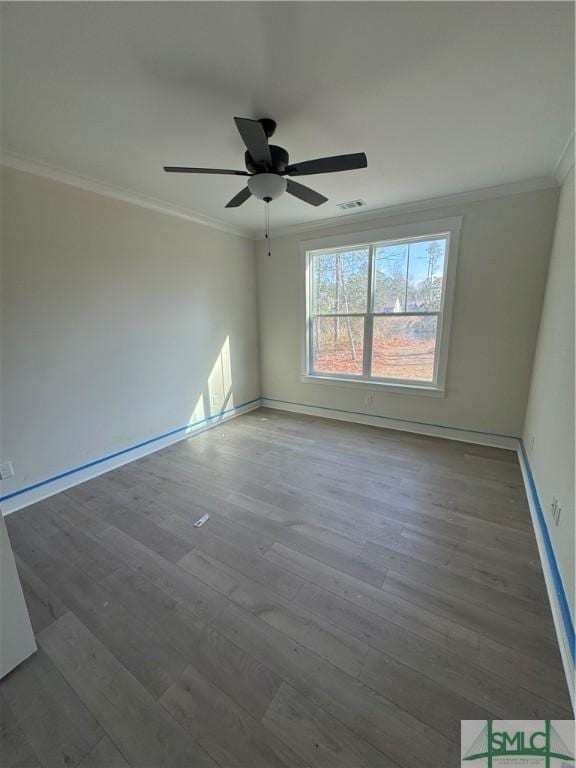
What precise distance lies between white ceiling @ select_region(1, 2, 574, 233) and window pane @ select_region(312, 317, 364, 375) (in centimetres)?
183

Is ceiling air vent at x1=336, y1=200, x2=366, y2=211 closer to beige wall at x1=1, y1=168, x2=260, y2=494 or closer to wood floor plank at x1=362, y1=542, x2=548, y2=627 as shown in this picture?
beige wall at x1=1, y1=168, x2=260, y2=494

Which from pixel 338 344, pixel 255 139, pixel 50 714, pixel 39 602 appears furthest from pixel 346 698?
pixel 338 344

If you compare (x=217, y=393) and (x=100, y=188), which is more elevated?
(x=100, y=188)

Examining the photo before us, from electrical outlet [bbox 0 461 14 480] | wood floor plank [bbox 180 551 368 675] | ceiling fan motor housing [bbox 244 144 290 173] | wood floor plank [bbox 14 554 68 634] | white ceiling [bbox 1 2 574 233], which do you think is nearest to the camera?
white ceiling [bbox 1 2 574 233]

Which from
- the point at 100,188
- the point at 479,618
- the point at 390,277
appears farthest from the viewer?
the point at 390,277

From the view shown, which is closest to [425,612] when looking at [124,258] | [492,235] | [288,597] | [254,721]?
[288,597]

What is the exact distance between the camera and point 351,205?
3301mm

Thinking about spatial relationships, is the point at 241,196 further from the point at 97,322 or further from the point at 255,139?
the point at 97,322

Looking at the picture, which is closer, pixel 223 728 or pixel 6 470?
pixel 223 728

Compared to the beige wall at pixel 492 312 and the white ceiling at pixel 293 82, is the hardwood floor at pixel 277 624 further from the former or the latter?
the white ceiling at pixel 293 82

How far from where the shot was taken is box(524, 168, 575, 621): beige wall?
5.12 ft

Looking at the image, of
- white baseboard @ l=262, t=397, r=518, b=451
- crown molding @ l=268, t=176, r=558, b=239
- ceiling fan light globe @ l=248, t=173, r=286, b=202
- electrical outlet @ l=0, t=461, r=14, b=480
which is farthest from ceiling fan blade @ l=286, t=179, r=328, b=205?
electrical outlet @ l=0, t=461, r=14, b=480

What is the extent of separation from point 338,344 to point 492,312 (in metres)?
1.76

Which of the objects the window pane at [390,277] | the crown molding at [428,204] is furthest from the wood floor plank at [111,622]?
the crown molding at [428,204]
